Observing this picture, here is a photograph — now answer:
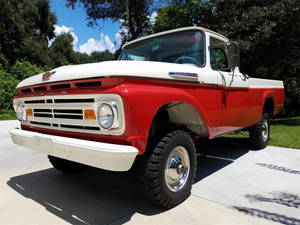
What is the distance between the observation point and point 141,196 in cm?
266

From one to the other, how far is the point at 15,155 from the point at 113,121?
3.65m

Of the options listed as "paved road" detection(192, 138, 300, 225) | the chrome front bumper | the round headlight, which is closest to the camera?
the chrome front bumper

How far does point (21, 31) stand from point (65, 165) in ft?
89.1

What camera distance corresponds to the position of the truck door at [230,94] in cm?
311

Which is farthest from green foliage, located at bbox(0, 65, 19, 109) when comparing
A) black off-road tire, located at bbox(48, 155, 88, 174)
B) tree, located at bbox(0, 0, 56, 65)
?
tree, located at bbox(0, 0, 56, 65)

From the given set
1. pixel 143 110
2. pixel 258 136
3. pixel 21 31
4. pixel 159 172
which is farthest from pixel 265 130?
pixel 21 31

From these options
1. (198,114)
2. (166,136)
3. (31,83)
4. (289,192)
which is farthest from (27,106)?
(289,192)

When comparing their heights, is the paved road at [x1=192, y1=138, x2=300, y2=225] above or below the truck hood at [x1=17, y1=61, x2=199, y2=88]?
below

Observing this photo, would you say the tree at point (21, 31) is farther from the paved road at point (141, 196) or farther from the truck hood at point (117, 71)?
the truck hood at point (117, 71)

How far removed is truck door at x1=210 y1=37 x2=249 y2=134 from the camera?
10.2ft

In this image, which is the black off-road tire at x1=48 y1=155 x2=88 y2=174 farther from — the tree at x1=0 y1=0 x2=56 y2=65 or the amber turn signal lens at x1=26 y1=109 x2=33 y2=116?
the tree at x1=0 y1=0 x2=56 y2=65

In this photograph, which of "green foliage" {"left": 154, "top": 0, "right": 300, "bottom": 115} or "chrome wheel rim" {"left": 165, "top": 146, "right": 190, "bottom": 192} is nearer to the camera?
"chrome wheel rim" {"left": 165, "top": 146, "right": 190, "bottom": 192}

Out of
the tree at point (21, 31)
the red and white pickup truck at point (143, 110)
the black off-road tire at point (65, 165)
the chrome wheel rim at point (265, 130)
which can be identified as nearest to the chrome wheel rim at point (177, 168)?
the red and white pickup truck at point (143, 110)

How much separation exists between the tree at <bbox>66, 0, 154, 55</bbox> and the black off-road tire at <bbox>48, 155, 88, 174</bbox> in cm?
1175
